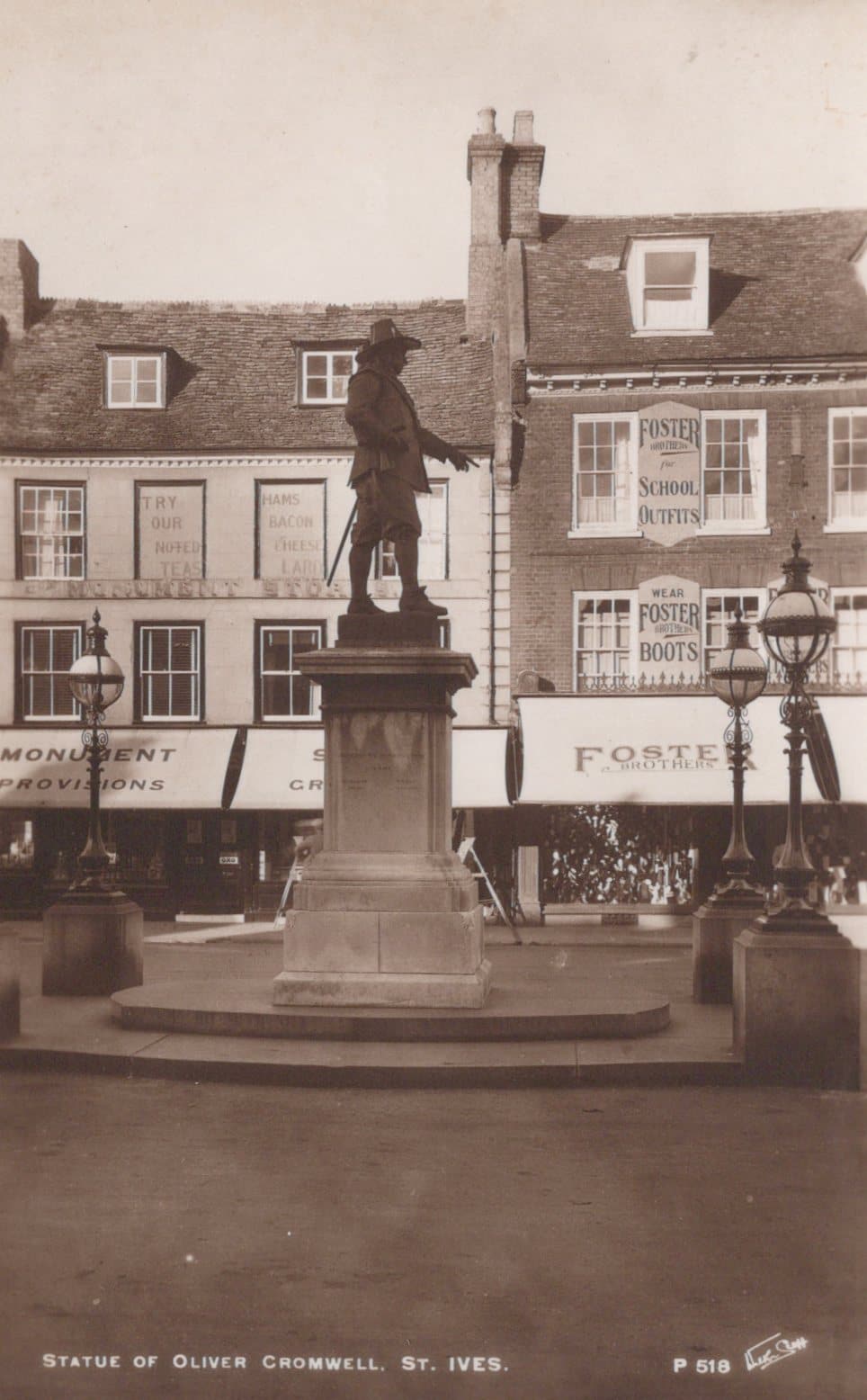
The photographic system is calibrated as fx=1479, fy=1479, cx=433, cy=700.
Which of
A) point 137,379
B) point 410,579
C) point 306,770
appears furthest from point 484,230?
point 410,579

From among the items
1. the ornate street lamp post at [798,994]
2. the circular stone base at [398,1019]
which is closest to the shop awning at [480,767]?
the circular stone base at [398,1019]

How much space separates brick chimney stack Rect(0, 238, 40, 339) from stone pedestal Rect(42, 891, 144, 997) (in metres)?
12.8

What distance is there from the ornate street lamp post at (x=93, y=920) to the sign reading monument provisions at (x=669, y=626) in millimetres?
12810

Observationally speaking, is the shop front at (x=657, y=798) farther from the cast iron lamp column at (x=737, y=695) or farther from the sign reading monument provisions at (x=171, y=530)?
the cast iron lamp column at (x=737, y=695)

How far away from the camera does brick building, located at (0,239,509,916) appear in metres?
24.1

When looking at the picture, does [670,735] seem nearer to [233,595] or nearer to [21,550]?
[233,595]

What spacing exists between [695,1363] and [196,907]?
22144 millimetres

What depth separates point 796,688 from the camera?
35.8ft

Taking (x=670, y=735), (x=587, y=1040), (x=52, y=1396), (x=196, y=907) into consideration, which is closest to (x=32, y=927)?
(x=196, y=907)

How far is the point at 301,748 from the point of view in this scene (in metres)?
25.4

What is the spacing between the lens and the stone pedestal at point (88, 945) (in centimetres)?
1408

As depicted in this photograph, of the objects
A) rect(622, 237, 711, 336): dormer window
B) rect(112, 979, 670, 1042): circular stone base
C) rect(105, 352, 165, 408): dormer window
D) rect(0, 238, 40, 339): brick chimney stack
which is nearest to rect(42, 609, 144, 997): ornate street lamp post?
rect(112, 979, 670, 1042): circular stone base

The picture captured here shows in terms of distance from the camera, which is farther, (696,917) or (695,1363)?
(696,917)
